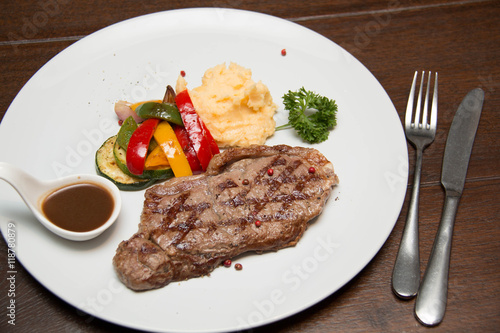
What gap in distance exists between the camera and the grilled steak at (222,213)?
3887 millimetres

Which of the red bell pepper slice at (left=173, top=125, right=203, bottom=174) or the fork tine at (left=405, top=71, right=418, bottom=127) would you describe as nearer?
the red bell pepper slice at (left=173, top=125, right=203, bottom=174)

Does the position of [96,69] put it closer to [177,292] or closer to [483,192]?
[177,292]

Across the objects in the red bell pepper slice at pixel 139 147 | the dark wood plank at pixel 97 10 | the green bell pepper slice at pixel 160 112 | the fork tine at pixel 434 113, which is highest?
the dark wood plank at pixel 97 10

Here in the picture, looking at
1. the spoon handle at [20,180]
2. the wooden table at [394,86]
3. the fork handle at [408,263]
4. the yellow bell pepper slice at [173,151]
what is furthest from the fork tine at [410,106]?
the spoon handle at [20,180]

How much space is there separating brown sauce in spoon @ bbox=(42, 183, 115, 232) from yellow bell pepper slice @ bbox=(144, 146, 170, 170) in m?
0.52

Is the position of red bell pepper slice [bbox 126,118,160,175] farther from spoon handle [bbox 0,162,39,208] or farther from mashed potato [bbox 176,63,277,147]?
spoon handle [bbox 0,162,39,208]

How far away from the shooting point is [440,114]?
5566 millimetres

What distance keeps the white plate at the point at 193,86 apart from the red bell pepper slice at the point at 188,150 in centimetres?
72

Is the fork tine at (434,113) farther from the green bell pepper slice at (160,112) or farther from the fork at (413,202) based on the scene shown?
the green bell pepper slice at (160,112)

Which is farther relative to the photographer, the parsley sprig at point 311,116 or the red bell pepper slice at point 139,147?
the parsley sprig at point 311,116

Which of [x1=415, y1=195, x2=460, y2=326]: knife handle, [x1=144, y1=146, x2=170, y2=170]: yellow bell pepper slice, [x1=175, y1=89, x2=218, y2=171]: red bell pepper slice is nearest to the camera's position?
[x1=415, y1=195, x2=460, y2=326]: knife handle

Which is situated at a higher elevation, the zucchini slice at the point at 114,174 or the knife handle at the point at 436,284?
the zucchini slice at the point at 114,174

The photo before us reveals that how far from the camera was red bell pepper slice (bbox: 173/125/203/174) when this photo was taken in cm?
471

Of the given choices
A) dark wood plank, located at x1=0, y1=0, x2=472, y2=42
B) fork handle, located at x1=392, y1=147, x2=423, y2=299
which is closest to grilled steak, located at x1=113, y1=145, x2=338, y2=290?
fork handle, located at x1=392, y1=147, x2=423, y2=299
